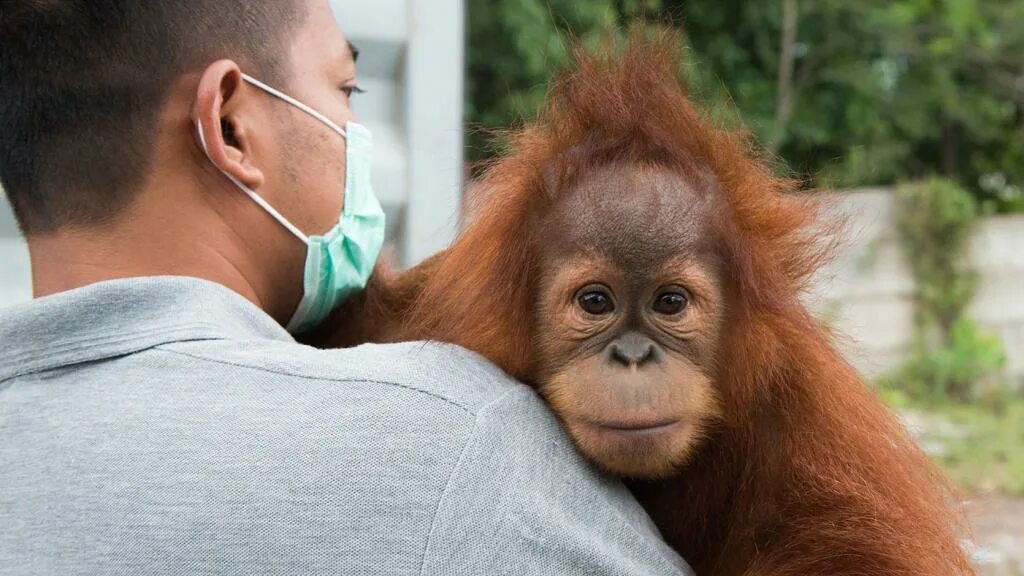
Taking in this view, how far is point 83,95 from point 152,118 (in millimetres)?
119

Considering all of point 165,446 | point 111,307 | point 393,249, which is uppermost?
point 111,307

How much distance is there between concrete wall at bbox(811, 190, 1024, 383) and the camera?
9812mm

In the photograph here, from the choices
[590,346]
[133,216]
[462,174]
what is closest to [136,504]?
[133,216]

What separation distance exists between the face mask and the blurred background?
1.07ft

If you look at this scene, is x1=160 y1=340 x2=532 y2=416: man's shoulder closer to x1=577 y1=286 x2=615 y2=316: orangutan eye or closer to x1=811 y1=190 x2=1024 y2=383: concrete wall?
x1=577 y1=286 x2=615 y2=316: orangutan eye

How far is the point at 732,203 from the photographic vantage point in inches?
83.1

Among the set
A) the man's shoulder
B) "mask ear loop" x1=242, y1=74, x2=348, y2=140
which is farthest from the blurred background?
the man's shoulder

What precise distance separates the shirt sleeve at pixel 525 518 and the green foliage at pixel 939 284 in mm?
8866

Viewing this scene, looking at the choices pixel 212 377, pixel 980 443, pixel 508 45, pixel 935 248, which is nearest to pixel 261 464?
pixel 212 377

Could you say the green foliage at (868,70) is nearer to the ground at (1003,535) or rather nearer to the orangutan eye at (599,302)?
the ground at (1003,535)

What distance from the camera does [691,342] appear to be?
6.88 feet

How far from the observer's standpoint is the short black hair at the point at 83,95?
1.75 m

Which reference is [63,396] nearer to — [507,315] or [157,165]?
[157,165]

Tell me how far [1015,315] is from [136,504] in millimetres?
10655
